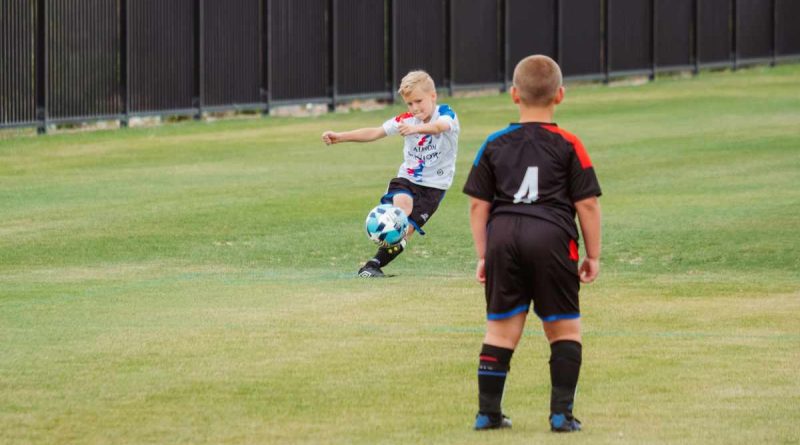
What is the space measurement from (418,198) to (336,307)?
2.15m

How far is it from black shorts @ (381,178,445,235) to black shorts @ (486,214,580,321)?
5.48 meters

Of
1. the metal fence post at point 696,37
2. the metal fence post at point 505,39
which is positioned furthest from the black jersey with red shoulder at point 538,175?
the metal fence post at point 696,37

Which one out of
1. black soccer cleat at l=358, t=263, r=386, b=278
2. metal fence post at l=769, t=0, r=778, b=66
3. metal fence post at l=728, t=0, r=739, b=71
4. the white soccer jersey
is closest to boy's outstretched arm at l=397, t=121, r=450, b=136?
the white soccer jersey

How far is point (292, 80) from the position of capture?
28.7m

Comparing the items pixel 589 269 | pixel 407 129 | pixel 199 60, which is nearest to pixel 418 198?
pixel 407 129

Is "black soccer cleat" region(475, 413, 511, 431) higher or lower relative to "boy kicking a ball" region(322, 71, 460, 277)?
lower

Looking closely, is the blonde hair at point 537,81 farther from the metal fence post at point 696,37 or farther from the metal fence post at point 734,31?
the metal fence post at point 734,31

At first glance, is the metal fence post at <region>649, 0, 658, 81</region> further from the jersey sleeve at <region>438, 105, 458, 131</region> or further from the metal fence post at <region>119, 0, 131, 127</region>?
the jersey sleeve at <region>438, 105, 458, 131</region>

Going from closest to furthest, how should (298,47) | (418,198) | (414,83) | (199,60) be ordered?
(414,83)
(418,198)
(199,60)
(298,47)

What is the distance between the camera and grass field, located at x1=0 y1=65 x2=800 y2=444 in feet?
23.2

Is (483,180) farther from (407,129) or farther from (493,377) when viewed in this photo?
(407,129)

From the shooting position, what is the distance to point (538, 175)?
6742 mm

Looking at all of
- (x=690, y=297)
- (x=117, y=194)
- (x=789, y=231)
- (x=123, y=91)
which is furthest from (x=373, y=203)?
(x=123, y=91)

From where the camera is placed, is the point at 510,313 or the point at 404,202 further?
the point at 404,202
